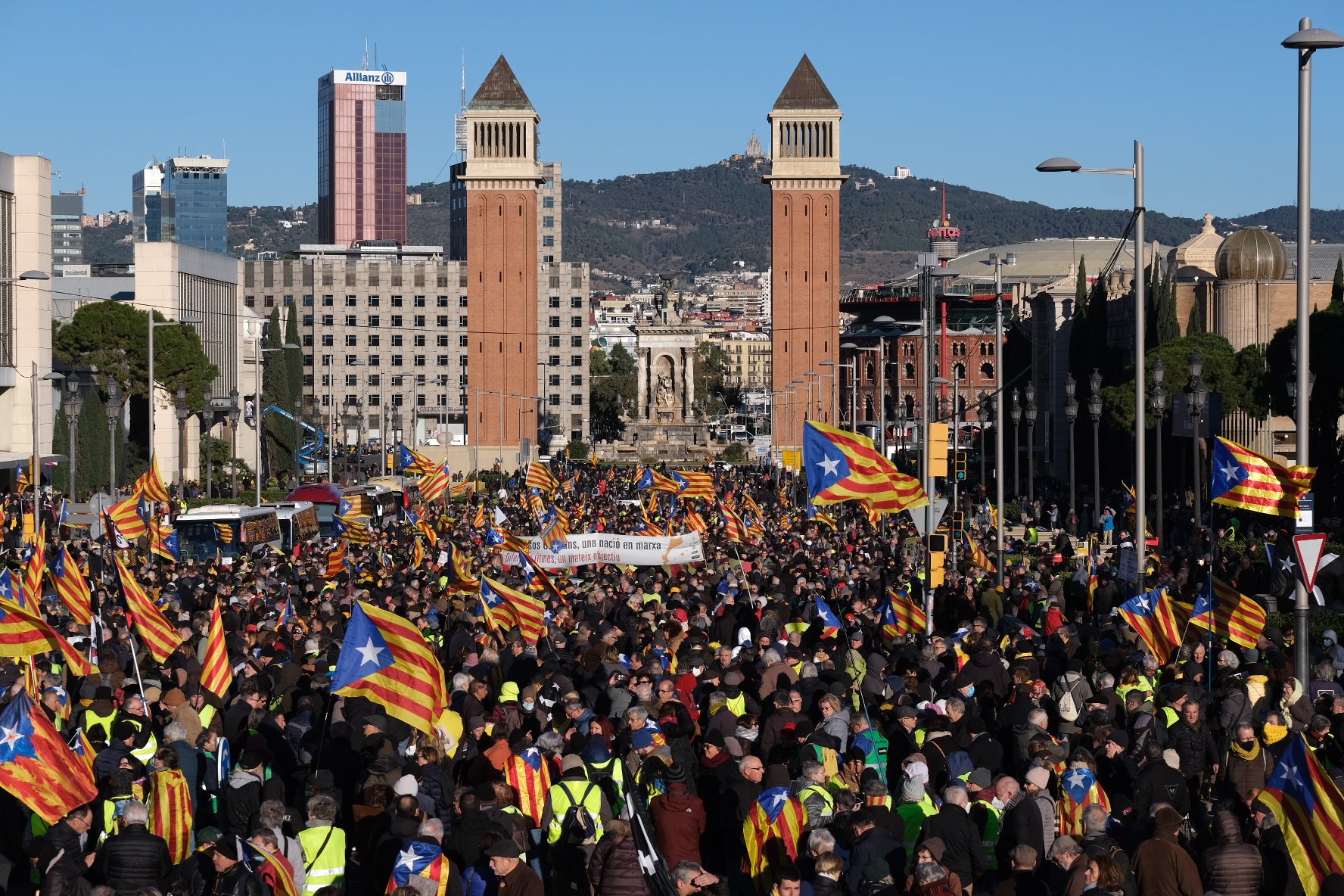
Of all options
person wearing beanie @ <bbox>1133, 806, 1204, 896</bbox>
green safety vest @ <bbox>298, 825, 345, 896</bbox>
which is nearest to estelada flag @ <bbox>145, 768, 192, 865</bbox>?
green safety vest @ <bbox>298, 825, 345, 896</bbox>

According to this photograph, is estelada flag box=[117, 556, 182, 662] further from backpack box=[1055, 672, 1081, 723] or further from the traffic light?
the traffic light

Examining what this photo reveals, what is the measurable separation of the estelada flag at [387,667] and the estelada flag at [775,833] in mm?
3205

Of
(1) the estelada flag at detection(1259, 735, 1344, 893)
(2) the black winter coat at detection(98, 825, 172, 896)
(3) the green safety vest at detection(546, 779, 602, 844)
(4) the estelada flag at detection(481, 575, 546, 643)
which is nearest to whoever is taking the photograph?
(1) the estelada flag at detection(1259, 735, 1344, 893)

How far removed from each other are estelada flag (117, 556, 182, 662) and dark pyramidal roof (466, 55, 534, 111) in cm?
10818

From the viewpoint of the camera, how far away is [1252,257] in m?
70.4

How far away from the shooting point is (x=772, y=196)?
4887 inches

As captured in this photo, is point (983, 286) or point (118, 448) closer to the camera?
point (118, 448)

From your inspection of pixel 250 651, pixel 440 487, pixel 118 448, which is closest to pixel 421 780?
pixel 250 651

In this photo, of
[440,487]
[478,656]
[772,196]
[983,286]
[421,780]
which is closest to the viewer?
[421,780]

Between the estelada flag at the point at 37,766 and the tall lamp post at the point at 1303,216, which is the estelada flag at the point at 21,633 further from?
the tall lamp post at the point at 1303,216

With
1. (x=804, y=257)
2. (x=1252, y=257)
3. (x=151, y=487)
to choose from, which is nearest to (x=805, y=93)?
(x=804, y=257)

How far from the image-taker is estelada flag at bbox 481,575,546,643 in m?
21.6

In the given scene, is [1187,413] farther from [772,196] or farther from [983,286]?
[983,286]

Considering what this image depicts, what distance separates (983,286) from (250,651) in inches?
5999
